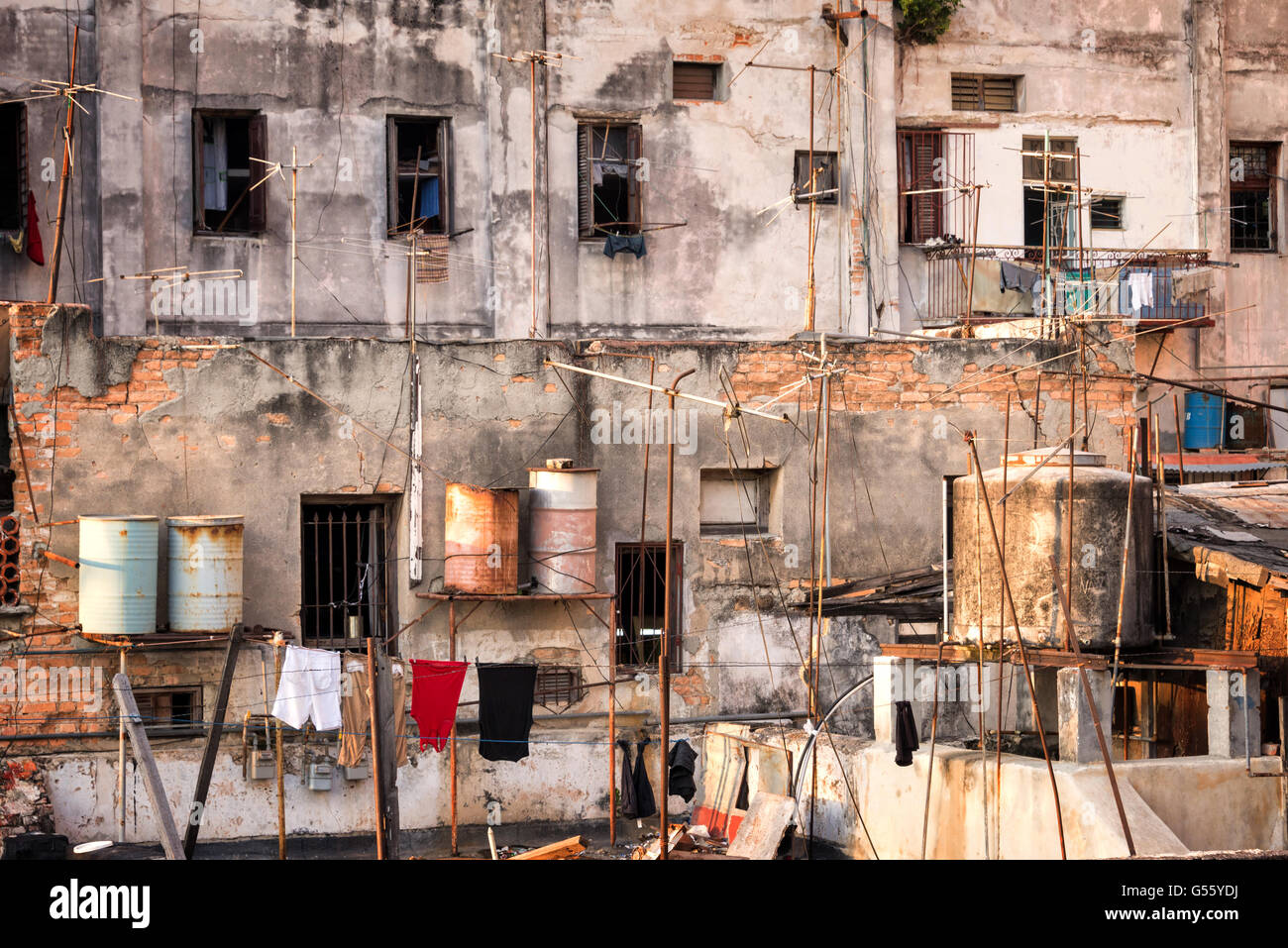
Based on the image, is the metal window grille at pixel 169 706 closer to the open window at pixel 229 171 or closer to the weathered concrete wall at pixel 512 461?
the weathered concrete wall at pixel 512 461

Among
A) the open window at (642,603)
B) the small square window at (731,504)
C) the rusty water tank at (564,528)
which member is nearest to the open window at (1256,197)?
the small square window at (731,504)

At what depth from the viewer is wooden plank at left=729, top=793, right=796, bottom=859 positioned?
1394 cm

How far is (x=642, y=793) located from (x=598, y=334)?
7.96m

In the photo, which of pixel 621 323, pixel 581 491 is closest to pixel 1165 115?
pixel 621 323

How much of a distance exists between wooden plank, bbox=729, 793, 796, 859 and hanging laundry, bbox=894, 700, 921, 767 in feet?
3.86

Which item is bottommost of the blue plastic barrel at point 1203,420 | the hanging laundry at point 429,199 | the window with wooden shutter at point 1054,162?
the blue plastic barrel at point 1203,420

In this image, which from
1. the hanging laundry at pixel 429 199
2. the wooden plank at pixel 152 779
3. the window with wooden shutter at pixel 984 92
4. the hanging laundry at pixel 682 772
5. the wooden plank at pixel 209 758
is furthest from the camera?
the window with wooden shutter at pixel 984 92

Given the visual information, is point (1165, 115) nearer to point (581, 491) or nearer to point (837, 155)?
point (837, 155)

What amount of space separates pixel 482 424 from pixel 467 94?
710 centimetres

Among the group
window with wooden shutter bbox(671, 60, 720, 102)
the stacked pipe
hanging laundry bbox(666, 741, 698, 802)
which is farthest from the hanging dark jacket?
window with wooden shutter bbox(671, 60, 720, 102)

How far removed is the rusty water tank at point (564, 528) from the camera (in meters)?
16.9

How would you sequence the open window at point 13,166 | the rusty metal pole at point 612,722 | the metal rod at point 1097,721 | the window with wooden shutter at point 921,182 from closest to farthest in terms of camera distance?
1. the metal rod at point 1097,721
2. the rusty metal pole at point 612,722
3. the open window at point 13,166
4. the window with wooden shutter at point 921,182

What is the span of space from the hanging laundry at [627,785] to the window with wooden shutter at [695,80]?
34.1 ft

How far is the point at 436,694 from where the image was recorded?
15594mm
